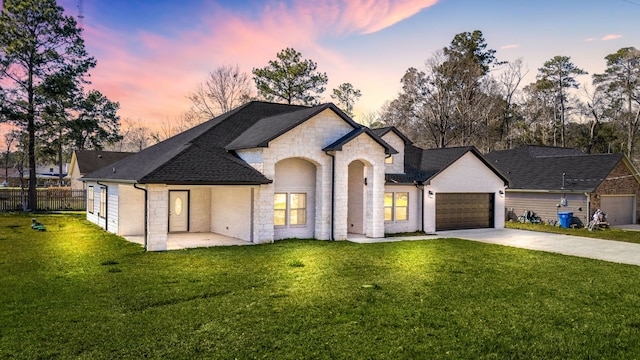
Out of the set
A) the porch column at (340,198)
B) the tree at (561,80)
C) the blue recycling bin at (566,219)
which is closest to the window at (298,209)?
the porch column at (340,198)

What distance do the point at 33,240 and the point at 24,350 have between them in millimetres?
11801

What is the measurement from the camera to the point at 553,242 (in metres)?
17.3

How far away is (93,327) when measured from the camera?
6598mm

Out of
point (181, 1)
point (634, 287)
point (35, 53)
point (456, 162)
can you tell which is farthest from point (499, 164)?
point (35, 53)

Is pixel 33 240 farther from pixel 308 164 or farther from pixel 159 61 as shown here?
pixel 159 61

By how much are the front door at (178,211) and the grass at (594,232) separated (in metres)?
17.2

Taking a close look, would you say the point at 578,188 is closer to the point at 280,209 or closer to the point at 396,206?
the point at 396,206

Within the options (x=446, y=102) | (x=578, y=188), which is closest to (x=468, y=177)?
(x=578, y=188)

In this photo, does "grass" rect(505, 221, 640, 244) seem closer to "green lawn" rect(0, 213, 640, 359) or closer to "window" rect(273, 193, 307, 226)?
"green lawn" rect(0, 213, 640, 359)

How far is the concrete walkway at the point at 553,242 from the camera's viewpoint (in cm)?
1445

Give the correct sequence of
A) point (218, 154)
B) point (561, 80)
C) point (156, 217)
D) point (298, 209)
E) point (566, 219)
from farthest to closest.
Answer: point (561, 80) → point (566, 219) → point (298, 209) → point (218, 154) → point (156, 217)

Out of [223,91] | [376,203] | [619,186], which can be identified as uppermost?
[223,91]

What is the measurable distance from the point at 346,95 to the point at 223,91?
13.3 m

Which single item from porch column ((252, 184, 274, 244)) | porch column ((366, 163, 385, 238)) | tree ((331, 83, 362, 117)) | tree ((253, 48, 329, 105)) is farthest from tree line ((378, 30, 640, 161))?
porch column ((252, 184, 274, 244))
